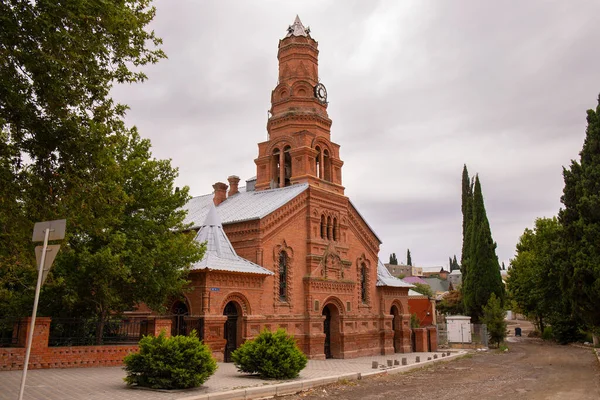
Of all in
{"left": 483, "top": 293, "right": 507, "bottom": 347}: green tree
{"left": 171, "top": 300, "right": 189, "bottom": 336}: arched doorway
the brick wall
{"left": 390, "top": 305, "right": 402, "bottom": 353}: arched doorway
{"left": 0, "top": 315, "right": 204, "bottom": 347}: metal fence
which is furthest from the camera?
{"left": 483, "top": 293, "right": 507, "bottom": 347}: green tree

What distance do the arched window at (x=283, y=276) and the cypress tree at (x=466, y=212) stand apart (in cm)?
3063

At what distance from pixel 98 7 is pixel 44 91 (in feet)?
7.00

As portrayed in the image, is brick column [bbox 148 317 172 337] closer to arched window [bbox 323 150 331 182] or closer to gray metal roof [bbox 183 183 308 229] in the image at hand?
gray metal roof [bbox 183 183 308 229]

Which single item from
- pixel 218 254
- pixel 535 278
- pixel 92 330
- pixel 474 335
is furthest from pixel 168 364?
pixel 535 278

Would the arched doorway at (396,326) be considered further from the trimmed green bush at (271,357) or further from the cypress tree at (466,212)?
the cypress tree at (466,212)

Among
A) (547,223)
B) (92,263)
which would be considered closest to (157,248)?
(92,263)

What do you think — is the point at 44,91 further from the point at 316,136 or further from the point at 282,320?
the point at 316,136

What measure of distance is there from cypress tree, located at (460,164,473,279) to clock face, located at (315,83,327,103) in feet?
89.4

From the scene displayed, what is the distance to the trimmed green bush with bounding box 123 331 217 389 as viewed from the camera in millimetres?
13227

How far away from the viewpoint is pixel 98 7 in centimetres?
1027

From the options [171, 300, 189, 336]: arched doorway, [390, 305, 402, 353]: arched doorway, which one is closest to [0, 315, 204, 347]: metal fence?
[171, 300, 189, 336]: arched doorway

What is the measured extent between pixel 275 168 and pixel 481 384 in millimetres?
18361

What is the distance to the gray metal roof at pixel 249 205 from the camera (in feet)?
85.5

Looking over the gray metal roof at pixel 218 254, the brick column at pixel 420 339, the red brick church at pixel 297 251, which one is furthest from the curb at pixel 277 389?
the brick column at pixel 420 339
